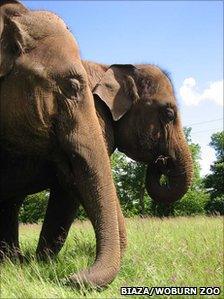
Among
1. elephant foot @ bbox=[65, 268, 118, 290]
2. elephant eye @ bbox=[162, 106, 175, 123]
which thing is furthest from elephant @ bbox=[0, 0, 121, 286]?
elephant eye @ bbox=[162, 106, 175, 123]

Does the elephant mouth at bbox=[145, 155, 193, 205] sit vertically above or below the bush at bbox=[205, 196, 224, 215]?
above

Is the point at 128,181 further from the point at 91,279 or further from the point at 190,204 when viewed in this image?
the point at 91,279

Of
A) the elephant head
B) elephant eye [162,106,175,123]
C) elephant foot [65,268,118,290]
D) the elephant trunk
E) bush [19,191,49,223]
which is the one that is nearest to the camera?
elephant foot [65,268,118,290]

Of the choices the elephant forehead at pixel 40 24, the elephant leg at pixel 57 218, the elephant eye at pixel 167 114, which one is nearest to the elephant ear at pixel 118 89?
the elephant eye at pixel 167 114

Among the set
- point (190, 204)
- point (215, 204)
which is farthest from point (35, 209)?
point (190, 204)

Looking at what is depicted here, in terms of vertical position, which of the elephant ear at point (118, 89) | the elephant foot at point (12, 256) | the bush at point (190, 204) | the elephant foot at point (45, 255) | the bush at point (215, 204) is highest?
the elephant ear at point (118, 89)

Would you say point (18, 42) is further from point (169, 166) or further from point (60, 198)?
point (169, 166)

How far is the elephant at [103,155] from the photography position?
215 inches

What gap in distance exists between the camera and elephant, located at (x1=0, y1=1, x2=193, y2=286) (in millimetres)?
5457

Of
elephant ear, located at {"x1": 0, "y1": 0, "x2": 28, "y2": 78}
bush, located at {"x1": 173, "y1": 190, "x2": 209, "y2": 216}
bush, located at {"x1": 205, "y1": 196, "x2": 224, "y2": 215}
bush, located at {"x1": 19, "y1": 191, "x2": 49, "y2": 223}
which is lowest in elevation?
bush, located at {"x1": 173, "y1": 190, "x2": 209, "y2": 216}

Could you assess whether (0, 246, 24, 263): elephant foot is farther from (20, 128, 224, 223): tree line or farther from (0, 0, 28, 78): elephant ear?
(20, 128, 224, 223): tree line

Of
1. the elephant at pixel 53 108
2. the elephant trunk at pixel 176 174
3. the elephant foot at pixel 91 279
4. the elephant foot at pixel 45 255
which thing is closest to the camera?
the elephant foot at pixel 91 279

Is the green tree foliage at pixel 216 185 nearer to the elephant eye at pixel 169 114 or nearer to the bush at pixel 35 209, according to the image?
the bush at pixel 35 209

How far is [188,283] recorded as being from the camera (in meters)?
4.95
